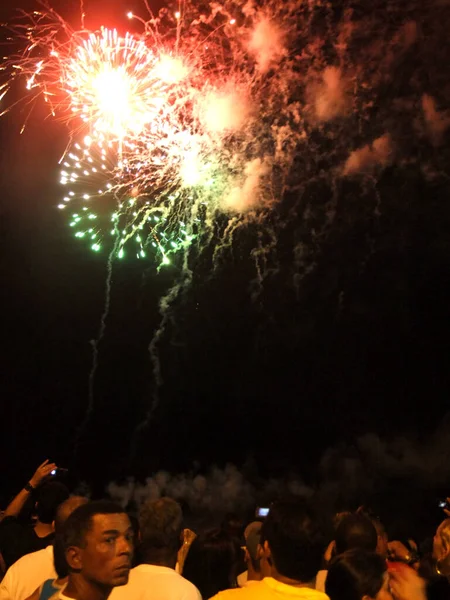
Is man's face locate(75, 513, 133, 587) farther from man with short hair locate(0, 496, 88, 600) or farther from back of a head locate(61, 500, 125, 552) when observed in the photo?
man with short hair locate(0, 496, 88, 600)

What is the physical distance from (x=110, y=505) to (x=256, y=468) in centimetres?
2747

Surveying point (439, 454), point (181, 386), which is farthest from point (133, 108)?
point (181, 386)

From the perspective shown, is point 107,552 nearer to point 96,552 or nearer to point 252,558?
point 96,552

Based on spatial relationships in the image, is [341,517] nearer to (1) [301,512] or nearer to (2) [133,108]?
(1) [301,512]

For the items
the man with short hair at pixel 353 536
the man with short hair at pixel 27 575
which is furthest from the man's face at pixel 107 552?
the man with short hair at pixel 353 536

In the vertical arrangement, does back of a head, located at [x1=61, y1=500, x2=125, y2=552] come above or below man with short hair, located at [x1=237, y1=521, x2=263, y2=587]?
above

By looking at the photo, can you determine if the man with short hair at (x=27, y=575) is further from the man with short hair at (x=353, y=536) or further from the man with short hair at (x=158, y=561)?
the man with short hair at (x=353, y=536)

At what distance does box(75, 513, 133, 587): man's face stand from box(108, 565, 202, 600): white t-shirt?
50cm

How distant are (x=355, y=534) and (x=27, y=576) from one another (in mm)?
1948

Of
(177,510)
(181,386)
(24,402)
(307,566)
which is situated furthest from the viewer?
(181,386)

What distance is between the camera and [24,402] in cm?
2420

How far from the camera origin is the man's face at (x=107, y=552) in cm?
264

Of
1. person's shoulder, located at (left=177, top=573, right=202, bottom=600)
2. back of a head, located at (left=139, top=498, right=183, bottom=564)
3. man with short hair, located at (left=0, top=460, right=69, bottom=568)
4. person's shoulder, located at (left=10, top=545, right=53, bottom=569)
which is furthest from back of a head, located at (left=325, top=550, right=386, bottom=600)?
man with short hair, located at (left=0, top=460, right=69, bottom=568)

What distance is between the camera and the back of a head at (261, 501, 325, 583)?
283 cm
